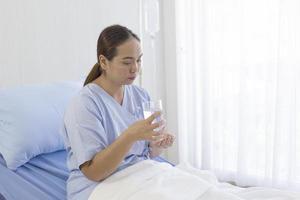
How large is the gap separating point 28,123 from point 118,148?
55 cm

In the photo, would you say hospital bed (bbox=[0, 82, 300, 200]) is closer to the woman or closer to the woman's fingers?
the woman

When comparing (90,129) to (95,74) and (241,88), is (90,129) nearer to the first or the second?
(95,74)

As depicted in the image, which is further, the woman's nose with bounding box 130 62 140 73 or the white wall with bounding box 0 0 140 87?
the white wall with bounding box 0 0 140 87

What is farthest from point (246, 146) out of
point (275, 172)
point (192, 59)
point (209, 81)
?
point (192, 59)

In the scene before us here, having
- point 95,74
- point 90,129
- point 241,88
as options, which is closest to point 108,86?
point 95,74

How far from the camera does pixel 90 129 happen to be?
3.81 ft

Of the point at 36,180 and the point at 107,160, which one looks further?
the point at 36,180

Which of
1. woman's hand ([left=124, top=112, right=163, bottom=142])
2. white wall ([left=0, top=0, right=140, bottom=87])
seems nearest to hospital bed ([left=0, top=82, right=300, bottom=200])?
woman's hand ([left=124, top=112, right=163, bottom=142])

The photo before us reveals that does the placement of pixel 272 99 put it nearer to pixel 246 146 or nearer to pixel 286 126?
pixel 286 126

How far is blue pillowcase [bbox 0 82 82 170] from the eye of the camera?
143cm

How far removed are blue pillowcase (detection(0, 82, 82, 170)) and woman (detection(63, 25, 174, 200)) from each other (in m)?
0.26

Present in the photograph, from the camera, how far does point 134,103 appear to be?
146 cm

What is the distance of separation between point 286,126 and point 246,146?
0.31 meters

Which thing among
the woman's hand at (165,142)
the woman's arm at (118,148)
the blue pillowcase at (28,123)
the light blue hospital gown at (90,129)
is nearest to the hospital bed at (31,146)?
the blue pillowcase at (28,123)
